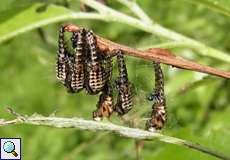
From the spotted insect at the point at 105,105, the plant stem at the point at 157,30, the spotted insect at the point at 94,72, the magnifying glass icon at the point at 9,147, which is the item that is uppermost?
the plant stem at the point at 157,30

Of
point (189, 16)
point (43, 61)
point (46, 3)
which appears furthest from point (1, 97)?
point (46, 3)

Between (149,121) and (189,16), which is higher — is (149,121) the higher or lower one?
the lower one

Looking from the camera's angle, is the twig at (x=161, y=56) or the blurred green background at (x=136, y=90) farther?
the blurred green background at (x=136, y=90)

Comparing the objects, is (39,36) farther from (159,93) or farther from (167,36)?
(159,93)

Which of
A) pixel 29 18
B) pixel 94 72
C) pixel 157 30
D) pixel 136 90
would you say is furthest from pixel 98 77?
pixel 29 18

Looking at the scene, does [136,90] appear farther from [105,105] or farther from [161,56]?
[161,56]

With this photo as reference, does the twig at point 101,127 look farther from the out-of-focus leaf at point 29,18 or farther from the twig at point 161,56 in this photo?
the out-of-focus leaf at point 29,18

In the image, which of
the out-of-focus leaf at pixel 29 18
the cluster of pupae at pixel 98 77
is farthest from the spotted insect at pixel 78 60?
the out-of-focus leaf at pixel 29 18
